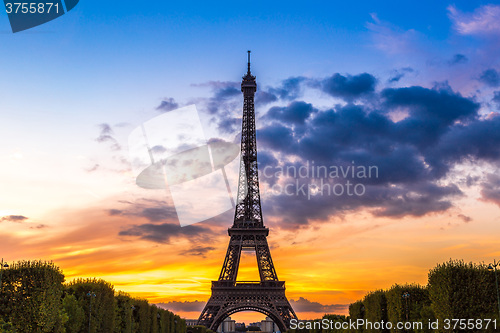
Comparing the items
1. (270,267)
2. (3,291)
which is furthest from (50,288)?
(270,267)

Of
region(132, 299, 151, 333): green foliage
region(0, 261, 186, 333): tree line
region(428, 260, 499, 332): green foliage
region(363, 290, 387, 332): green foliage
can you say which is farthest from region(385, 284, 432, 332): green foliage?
region(132, 299, 151, 333): green foliage

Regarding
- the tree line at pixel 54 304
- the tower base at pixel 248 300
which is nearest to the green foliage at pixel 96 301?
the tree line at pixel 54 304

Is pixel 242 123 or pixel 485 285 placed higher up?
pixel 242 123

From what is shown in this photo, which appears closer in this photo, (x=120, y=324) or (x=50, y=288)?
(x=50, y=288)

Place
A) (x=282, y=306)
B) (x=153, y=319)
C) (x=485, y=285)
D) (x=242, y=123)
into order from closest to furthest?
(x=485, y=285)
(x=153, y=319)
(x=282, y=306)
(x=242, y=123)

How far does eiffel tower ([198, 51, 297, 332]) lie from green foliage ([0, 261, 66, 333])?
172 feet

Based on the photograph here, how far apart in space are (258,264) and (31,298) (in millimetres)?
62722

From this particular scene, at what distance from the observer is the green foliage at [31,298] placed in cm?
4231

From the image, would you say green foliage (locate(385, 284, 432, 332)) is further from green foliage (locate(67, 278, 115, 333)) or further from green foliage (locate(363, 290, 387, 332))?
green foliage (locate(67, 278, 115, 333))

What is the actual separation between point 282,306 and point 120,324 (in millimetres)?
39575

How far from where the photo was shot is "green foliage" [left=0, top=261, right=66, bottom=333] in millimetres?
42312

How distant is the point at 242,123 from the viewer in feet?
365

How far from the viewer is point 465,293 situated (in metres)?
41.8

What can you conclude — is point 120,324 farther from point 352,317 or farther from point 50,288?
point 352,317
